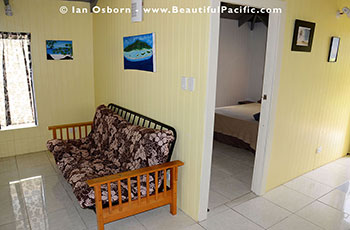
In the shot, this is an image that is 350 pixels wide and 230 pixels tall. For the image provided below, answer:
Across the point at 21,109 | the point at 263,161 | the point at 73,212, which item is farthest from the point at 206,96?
the point at 21,109

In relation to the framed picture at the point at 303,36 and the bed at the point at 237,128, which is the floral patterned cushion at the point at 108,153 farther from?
the bed at the point at 237,128

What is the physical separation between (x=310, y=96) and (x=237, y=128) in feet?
4.50

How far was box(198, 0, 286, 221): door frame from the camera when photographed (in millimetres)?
2125

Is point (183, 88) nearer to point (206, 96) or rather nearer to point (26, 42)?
point (206, 96)

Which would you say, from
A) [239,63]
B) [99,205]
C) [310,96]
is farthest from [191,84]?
[239,63]

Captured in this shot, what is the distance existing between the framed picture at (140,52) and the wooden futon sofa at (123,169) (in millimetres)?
590

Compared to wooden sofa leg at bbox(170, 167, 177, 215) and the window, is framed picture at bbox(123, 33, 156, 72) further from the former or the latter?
the window

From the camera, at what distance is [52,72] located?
4.01m

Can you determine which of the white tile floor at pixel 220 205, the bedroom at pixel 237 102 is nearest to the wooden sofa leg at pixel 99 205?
the white tile floor at pixel 220 205

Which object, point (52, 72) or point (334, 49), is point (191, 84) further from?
point (52, 72)

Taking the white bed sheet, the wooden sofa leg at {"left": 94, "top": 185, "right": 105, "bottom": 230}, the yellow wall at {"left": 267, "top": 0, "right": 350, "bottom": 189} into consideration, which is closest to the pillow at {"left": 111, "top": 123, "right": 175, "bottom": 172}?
the wooden sofa leg at {"left": 94, "top": 185, "right": 105, "bottom": 230}

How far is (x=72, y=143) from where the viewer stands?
3330 millimetres

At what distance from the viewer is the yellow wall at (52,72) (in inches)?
147

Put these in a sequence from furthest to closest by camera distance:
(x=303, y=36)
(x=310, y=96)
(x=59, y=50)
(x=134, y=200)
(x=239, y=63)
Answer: (x=239, y=63) < (x=59, y=50) < (x=310, y=96) < (x=303, y=36) < (x=134, y=200)
